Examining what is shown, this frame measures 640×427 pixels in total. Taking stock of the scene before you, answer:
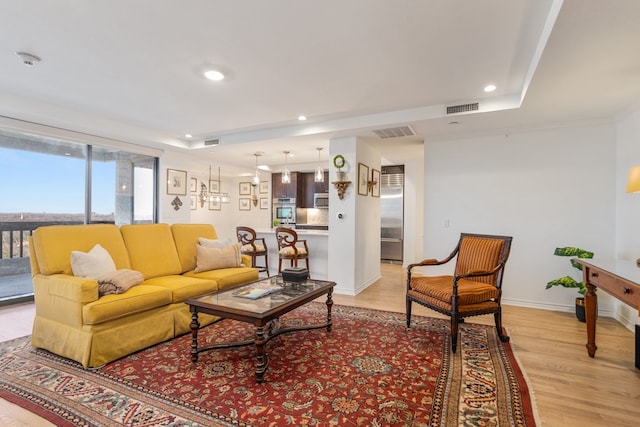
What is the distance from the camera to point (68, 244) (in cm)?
278

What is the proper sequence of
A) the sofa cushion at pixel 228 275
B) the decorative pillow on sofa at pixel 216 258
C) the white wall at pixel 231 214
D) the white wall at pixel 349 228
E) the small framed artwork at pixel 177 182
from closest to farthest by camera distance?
the sofa cushion at pixel 228 275 < the decorative pillow on sofa at pixel 216 258 < the white wall at pixel 349 228 < the small framed artwork at pixel 177 182 < the white wall at pixel 231 214

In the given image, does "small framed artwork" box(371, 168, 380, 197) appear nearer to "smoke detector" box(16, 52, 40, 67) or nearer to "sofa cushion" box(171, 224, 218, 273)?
"sofa cushion" box(171, 224, 218, 273)

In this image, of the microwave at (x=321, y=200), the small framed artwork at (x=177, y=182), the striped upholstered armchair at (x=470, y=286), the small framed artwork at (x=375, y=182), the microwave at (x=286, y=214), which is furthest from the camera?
the microwave at (x=286, y=214)

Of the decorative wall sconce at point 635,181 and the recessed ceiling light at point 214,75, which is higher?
the recessed ceiling light at point 214,75

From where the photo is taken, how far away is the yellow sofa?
2.34 m

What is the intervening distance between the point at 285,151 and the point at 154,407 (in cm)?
447

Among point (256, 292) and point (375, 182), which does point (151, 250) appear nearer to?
point (256, 292)

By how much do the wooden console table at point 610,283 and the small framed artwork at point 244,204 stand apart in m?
7.78

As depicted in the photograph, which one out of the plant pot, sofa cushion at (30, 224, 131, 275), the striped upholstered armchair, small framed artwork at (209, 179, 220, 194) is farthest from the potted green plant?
small framed artwork at (209, 179, 220, 194)

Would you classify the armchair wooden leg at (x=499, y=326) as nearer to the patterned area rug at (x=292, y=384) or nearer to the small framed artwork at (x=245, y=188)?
the patterned area rug at (x=292, y=384)

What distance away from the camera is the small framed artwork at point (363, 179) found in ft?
15.1

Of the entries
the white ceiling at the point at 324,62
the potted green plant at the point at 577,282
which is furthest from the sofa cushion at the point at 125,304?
the potted green plant at the point at 577,282

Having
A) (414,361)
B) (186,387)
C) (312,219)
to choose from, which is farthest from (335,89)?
(312,219)

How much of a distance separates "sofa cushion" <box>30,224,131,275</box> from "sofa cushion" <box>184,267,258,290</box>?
0.74m
